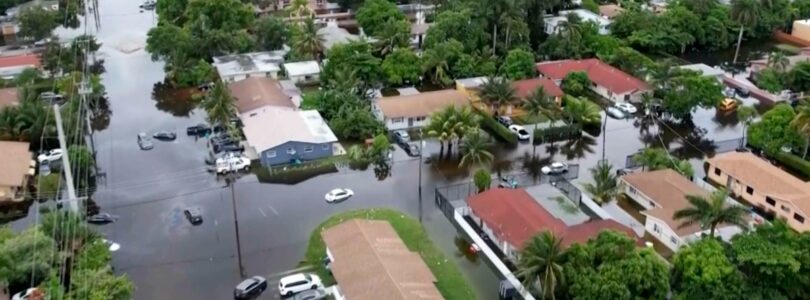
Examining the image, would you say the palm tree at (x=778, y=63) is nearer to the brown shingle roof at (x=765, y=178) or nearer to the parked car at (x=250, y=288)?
the brown shingle roof at (x=765, y=178)

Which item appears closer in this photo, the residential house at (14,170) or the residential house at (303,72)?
the residential house at (14,170)

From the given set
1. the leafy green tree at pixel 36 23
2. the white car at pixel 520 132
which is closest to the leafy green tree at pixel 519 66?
the white car at pixel 520 132

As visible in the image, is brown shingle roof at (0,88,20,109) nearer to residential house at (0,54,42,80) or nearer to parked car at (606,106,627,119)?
residential house at (0,54,42,80)

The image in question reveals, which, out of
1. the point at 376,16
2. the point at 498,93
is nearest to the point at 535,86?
the point at 498,93

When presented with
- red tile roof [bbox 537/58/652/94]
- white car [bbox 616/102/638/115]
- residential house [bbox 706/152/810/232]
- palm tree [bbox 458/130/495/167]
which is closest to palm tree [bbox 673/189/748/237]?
residential house [bbox 706/152/810/232]

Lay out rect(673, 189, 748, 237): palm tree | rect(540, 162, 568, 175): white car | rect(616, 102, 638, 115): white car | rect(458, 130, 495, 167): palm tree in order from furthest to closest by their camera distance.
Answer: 1. rect(616, 102, 638, 115): white car
2. rect(540, 162, 568, 175): white car
3. rect(458, 130, 495, 167): palm tree
4. rect(673, 189, 748, 237): palm tree

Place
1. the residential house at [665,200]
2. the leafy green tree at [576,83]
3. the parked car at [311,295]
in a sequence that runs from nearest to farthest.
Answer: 1. the parked car at [311,295]
2. the residential house at [665,200]
3. the leafy green tree at [576,83]
